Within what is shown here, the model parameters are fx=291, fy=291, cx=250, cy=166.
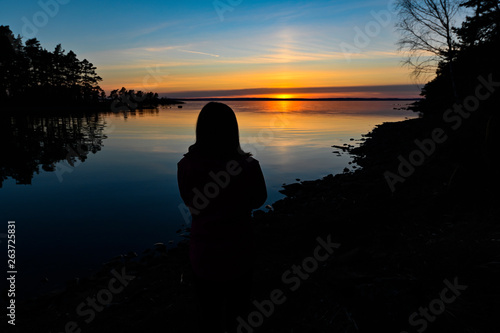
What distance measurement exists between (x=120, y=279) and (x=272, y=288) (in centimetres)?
430

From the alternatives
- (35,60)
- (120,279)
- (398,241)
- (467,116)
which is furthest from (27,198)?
(35,60)

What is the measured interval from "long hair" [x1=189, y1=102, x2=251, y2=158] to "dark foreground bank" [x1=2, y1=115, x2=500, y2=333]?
84.1 inches

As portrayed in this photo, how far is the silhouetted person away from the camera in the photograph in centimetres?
277

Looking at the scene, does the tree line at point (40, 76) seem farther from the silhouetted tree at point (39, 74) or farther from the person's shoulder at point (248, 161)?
the person's shoulder at point (248, 161)

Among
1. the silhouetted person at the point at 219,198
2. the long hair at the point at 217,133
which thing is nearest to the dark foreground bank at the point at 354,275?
the silhouetted person at the point at 219,198

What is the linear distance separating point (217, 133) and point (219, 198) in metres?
0.62

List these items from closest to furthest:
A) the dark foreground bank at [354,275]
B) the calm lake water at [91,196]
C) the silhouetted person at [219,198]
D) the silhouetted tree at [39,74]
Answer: the silhouetted person at [219,198], the dark foreground bank at [354,275], the calm lake water at [91,196], the silhouetted tree at [39,74]

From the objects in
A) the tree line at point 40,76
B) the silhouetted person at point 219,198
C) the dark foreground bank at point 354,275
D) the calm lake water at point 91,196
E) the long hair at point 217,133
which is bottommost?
the calm lake water at point 91,196

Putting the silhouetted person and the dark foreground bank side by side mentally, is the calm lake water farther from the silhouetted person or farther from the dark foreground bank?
the silhouetted person

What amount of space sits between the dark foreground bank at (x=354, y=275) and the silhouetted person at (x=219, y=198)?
1056 millimetres

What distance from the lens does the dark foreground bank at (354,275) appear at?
4137 mm

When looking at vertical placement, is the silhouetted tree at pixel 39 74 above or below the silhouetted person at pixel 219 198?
above

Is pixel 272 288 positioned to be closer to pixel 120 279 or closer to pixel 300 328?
pixel 300 328

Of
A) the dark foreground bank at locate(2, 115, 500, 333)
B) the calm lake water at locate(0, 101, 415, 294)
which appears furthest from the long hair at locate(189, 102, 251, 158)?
the calm lake water at locate(0, 101, 415, 294)
